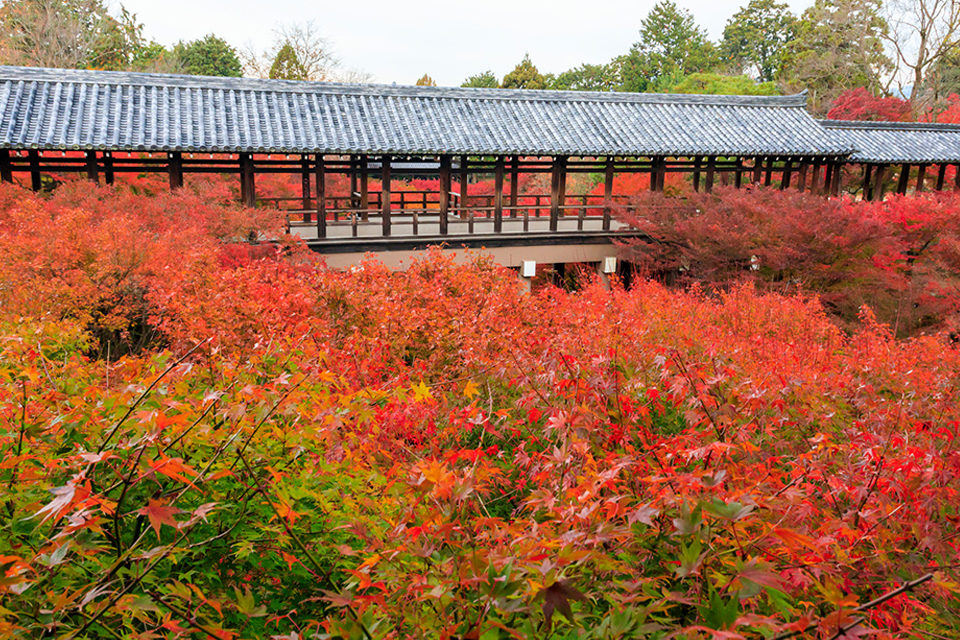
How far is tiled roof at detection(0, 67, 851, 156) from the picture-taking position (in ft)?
46.2

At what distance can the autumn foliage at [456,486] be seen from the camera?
1.67m

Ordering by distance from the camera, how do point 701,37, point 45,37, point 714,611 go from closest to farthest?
point 714,611
point 45,37
point 701,37

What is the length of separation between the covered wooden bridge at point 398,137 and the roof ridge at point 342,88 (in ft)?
0.12

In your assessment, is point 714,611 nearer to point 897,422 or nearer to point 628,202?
point 897,422

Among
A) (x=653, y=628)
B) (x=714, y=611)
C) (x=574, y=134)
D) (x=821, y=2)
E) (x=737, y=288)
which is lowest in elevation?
(x=737, y=288)

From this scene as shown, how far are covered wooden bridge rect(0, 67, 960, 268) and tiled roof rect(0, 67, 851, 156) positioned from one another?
0.14ft

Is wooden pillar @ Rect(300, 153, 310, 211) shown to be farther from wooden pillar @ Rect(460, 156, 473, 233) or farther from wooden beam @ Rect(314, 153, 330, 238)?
wooden pillar @ Rect(460, 156, 473, 233)

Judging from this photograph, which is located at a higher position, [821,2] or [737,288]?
[821,2]

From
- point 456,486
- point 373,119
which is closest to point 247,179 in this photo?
point 373,119

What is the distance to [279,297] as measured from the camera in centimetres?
761

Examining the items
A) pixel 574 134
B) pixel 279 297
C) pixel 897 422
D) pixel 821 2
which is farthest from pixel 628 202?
pixel 821 2

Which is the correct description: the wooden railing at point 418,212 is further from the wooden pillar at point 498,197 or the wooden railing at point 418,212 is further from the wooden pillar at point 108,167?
the wooden pillar at point 108,167

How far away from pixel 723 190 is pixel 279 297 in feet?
38.9

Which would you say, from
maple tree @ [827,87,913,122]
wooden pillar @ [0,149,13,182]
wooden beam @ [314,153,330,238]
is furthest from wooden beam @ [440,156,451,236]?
maple tree @ [827,87,913,122]
